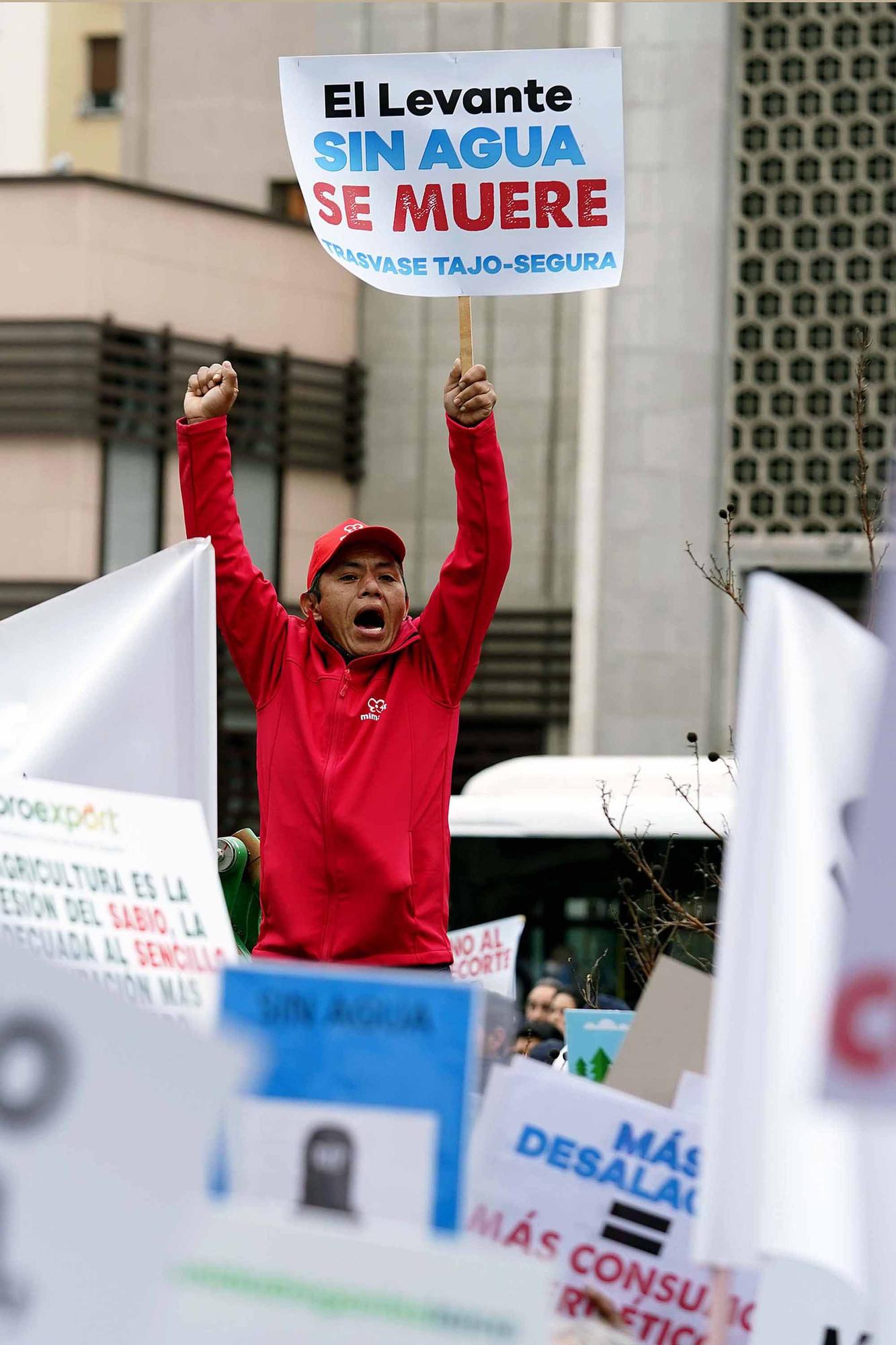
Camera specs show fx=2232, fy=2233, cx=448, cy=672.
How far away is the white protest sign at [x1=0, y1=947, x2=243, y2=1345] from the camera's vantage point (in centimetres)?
227

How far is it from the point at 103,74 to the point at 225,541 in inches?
878

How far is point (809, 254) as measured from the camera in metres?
18.0

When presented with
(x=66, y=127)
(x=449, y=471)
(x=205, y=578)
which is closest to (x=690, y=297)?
(x=449, y=471)

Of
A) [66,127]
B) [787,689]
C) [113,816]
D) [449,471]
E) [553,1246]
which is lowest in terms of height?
[553,1246]

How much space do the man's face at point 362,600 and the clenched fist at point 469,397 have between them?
0.36 metres

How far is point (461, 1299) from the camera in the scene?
2227 millimetres

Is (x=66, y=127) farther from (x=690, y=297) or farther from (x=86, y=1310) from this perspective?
(x=86, y=1310)

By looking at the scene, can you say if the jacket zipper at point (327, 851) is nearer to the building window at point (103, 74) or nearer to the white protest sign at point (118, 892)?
the white protest sign at point (118, 892)

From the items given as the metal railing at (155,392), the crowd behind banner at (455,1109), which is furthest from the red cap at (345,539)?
the metal railing at (155,392)

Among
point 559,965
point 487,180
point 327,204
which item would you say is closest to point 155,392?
point 559,965

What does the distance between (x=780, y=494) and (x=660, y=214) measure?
2.55 m

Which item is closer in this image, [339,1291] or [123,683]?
[339,1291]

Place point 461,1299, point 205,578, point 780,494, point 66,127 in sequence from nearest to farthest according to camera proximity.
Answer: point 461,1299, point 205,578, point 780,494, point 66,127

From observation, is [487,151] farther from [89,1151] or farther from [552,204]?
[89,1151]
